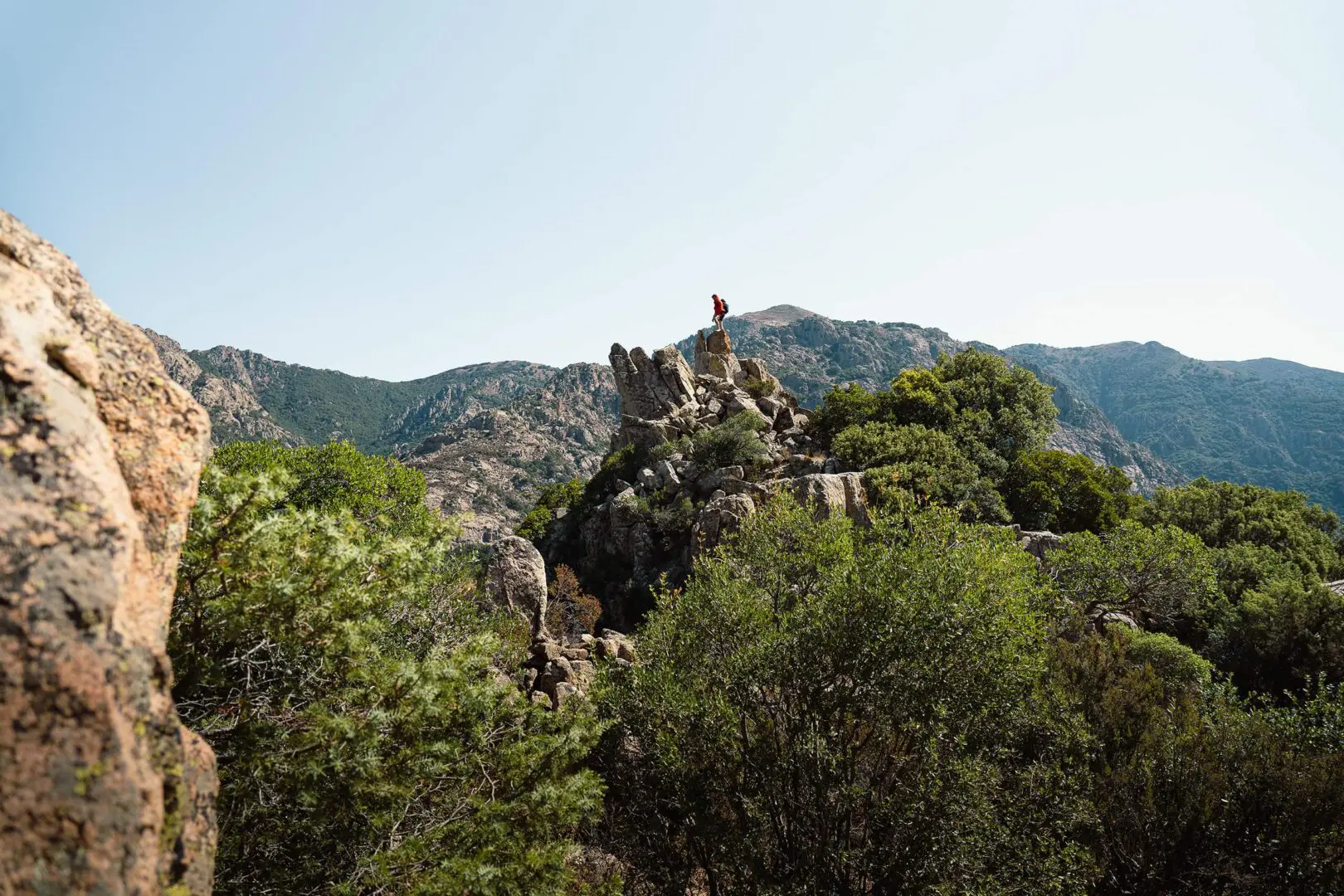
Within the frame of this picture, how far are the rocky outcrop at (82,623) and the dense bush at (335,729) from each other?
83.4 inches

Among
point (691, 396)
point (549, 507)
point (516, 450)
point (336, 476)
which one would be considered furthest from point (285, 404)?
point (336, 476)

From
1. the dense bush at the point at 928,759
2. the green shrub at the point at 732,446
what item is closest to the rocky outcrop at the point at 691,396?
the green shrub at the point at 732,446

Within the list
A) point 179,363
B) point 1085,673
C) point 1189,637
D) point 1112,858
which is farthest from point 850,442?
point 179,363

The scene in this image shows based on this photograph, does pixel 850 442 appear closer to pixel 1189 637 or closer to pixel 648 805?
pixel 1189 637

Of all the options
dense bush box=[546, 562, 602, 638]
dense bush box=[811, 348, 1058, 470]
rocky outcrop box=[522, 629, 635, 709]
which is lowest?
dense bush box=[546, 562, 602, 638]

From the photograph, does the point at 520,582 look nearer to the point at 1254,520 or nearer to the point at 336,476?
the point at 336,476

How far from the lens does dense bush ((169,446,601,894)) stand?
725 centimetres

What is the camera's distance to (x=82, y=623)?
12.9ft

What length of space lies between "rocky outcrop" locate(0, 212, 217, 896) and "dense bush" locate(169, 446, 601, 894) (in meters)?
2.12

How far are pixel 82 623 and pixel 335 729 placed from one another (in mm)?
4231

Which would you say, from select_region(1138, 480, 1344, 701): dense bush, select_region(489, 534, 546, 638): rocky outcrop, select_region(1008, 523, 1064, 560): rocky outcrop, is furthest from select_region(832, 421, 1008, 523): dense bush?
select_region(489, 534, 546, 638): rocky outcrop

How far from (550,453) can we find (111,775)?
145 meters

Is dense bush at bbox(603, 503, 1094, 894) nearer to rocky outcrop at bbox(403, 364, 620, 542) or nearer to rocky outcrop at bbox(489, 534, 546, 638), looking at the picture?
rocky outcrop at bbox(489, 534, 546, 638)

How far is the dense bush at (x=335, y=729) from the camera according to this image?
286 inches
